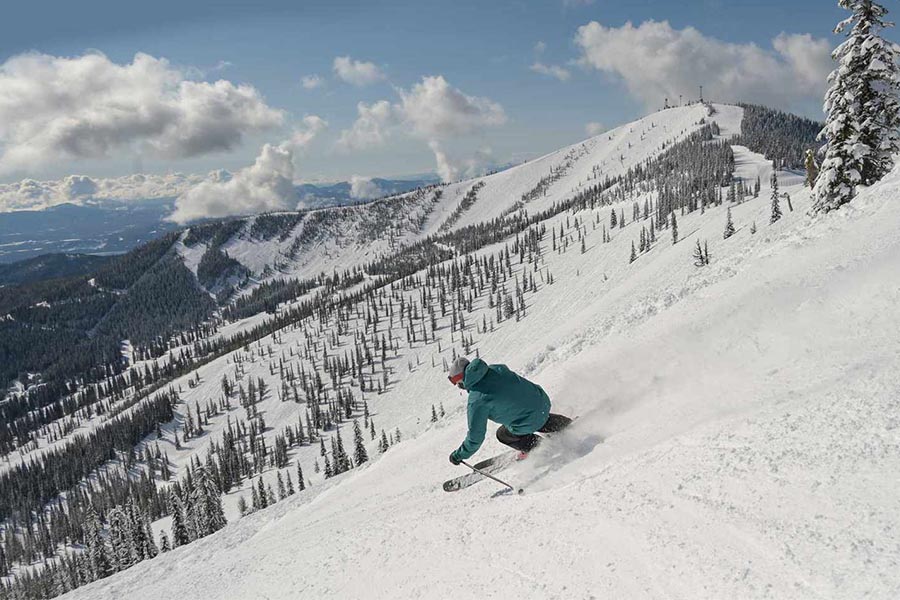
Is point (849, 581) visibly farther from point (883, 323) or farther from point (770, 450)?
point (883, 323)

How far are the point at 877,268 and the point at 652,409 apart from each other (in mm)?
6384

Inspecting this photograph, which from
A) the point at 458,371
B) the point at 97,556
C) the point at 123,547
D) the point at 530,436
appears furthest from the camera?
the point at 97,556

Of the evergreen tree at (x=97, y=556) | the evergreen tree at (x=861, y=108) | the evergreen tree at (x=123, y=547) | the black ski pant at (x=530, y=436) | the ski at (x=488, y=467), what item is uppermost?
A: the evergreen tree at (x=861, y=108)

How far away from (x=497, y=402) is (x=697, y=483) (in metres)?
4.12

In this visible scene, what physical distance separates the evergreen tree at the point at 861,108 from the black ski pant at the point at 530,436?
31.3 meters

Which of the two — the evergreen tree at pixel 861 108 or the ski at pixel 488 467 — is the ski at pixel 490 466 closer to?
the ski at pixel 488 467

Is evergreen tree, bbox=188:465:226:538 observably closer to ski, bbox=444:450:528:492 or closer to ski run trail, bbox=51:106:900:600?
ski run trail, bbox=51:106:900:600

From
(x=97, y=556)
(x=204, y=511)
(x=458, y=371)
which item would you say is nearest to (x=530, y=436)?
(x=458, y=371)

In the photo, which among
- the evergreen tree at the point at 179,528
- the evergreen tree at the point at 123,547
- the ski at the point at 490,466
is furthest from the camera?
the evergreen tree at the point at 123,547

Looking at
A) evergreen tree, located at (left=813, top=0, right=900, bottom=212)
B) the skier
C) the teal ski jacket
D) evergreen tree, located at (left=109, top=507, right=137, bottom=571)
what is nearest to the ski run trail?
the skier

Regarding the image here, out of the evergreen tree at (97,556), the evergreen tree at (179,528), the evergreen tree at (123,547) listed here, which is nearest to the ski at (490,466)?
the evergreen tree at (179,528)

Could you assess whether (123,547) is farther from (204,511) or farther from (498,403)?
(498,403)

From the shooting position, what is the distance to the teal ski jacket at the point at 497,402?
1018 cm

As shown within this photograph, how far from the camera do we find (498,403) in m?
10.3
